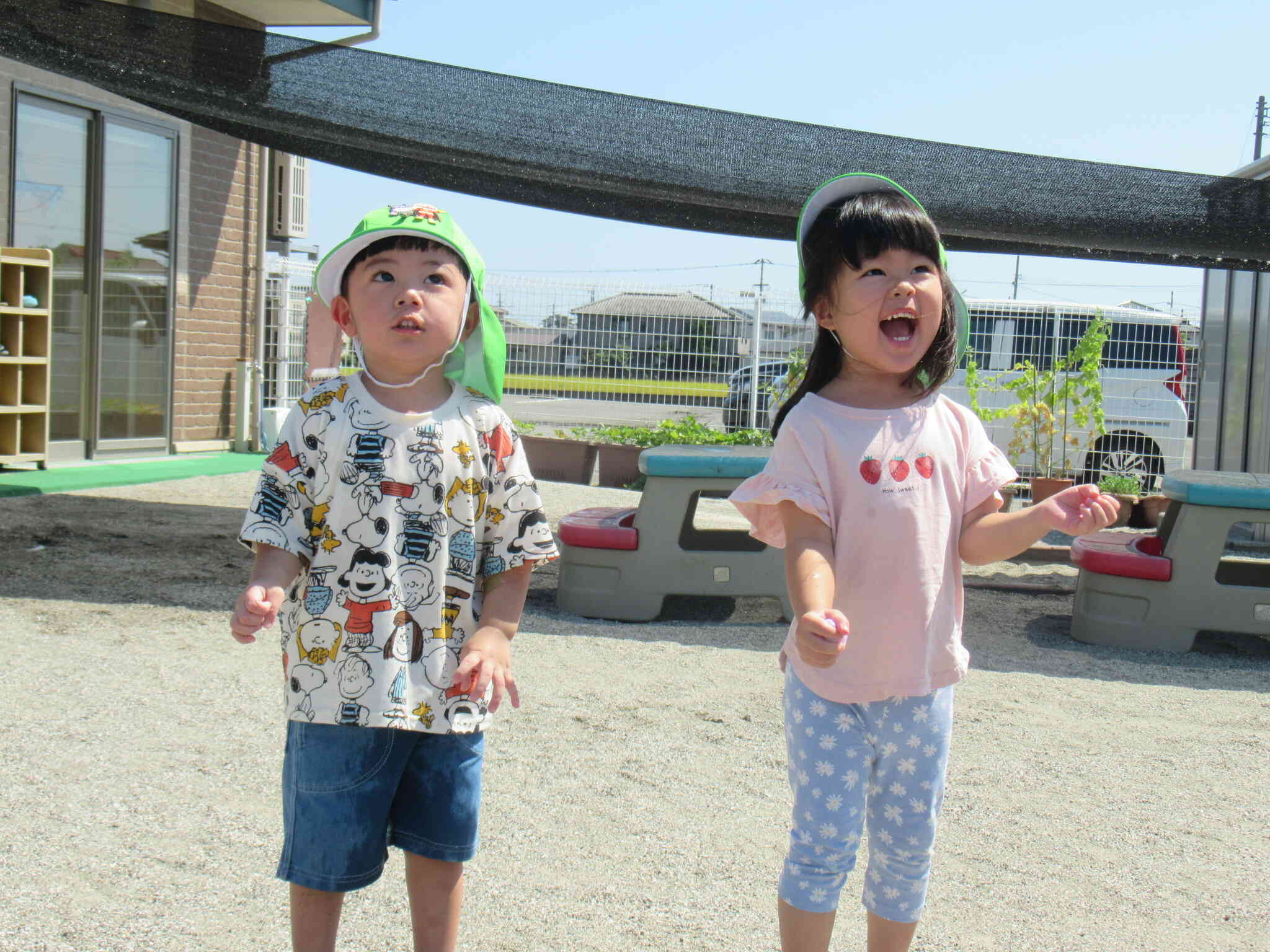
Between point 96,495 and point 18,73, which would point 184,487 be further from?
point 18,73

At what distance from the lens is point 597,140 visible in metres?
4.90

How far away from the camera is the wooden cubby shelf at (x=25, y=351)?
778 centimetres

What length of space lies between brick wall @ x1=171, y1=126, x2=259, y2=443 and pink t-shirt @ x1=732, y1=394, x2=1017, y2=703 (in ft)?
29.7

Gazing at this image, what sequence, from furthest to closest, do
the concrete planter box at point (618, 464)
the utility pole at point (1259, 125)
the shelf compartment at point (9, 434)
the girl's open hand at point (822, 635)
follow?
the utility pole at point (1259, 125) < the concrete planter box at point (618, 464) < the shelf compartment at point (9, 434) < the girl's open hand at point (822, 635)

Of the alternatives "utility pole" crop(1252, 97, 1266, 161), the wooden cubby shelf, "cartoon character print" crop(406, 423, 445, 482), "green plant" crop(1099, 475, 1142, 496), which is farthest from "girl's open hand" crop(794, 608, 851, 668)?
"utility pole" crop(1252, 97, 1266, 161)

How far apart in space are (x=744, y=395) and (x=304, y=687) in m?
9.70

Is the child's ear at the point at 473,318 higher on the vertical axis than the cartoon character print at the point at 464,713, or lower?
higher

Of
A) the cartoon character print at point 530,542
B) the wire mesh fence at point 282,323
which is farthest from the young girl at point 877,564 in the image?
the wire mesh fence at point 282,323

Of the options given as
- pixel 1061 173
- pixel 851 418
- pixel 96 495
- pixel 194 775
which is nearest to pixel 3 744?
pixel 194 775

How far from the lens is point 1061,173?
489 cm

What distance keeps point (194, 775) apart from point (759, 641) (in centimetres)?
255

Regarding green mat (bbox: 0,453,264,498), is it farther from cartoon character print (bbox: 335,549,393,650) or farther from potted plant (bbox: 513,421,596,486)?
cartoon character print (bbox: 335,549,393,650)

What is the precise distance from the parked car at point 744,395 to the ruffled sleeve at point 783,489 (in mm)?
9227

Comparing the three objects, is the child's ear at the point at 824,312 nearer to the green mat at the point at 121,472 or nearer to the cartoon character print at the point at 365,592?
the cartoon character print at the point at 365,592
